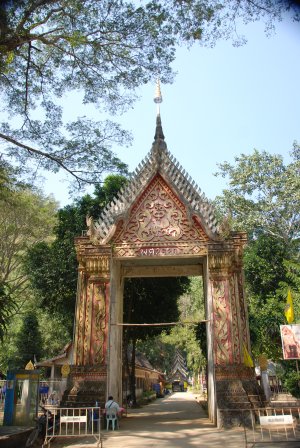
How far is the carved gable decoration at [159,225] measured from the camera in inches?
547

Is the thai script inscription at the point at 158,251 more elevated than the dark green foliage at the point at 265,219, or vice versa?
the dark green foliage at the point at 265,219

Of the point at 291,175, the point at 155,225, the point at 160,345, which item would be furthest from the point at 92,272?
the point at 160,345

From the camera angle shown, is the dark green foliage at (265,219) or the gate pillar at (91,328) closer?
the gate pillar at (91,328)

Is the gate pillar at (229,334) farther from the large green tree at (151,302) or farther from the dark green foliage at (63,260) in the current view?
the dark green foliage at (63,260)

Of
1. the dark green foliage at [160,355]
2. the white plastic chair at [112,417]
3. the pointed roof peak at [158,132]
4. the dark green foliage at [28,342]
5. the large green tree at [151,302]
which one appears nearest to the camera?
the white plastic chair at [112,417]

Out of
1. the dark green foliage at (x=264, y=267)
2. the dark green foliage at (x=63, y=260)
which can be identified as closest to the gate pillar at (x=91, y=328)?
the dark green foliage at (x=63, y=260)

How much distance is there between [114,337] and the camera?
1388 centimetres

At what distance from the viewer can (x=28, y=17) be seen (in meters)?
9.70

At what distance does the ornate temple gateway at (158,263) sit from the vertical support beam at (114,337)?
0.03 m

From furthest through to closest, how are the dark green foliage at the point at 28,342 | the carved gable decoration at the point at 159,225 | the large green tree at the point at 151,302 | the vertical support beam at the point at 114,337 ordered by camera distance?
the dark green foliage at the point at 28,342 → the large green tree at the point at 151,302 → the carved gable decoration at the point at 159,225 → the vertical support beam at the point at 114,337

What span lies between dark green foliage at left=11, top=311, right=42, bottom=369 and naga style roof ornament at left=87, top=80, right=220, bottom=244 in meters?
25.2

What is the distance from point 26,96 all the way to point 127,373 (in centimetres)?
1903

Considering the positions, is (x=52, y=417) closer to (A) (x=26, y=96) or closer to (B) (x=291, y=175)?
(A) (x=26, y=96)

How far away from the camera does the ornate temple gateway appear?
40.4ft
